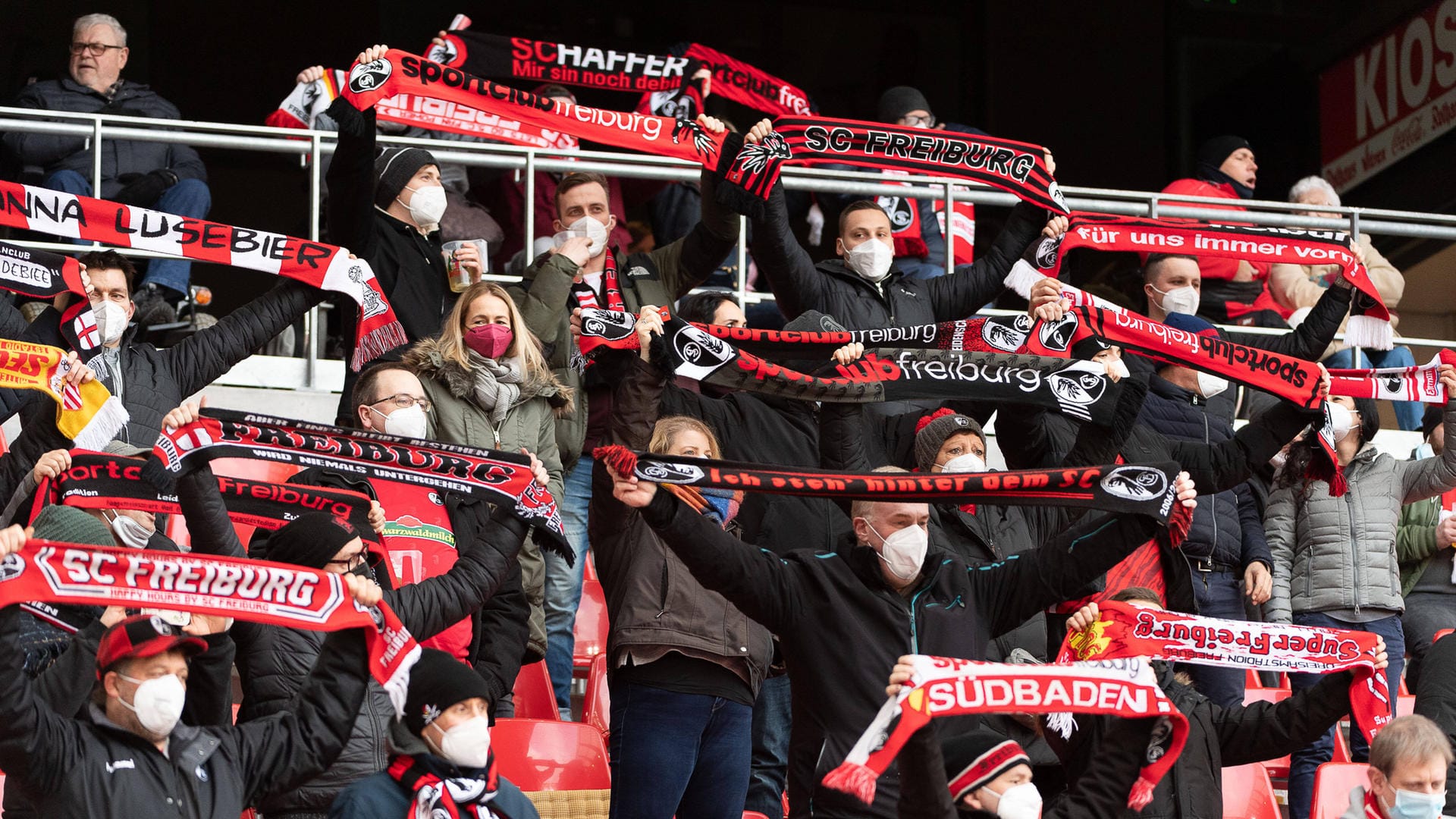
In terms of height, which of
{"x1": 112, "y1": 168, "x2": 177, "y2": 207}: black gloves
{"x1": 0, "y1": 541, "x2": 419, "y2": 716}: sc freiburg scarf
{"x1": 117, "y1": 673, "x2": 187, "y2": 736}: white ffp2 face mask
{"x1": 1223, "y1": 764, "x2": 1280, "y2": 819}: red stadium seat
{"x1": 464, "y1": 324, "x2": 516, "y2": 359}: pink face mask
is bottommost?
{"x1": 1223, "y1": 764, "x2": 1280, "y2": 819}: red stadium seat

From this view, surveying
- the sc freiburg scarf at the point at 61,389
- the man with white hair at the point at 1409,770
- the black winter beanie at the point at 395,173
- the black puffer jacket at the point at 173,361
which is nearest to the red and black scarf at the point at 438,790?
the sc freiburg scarf at the point at 61,389

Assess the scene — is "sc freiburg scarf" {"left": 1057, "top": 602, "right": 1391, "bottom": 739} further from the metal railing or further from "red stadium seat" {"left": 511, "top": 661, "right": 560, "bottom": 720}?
the metal railing

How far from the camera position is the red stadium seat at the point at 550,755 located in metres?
6.66

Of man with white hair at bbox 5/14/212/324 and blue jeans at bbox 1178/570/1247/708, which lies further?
man with white hair at bbox 5/14/212/324

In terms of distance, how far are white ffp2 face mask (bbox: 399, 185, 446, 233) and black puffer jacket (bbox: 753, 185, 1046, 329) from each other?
126cm

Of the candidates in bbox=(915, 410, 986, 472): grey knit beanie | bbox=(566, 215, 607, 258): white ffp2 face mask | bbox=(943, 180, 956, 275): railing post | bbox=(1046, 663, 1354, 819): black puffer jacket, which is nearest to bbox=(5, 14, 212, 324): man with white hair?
bbox=(566, 215, 607, 258): white ffp2 face mask

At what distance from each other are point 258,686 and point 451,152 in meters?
4.35

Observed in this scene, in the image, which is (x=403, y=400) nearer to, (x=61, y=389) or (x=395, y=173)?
(x=61, y=389)

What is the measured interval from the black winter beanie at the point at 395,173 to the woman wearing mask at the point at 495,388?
794 mm

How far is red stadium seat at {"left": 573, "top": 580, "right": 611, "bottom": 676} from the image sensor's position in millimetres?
8211

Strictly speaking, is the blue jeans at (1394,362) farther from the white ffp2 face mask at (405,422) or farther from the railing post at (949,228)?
the white ffp2 face mask at (405,422)

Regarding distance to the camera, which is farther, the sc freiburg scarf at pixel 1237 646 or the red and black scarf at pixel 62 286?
the red and black scarf at pixel 62 286

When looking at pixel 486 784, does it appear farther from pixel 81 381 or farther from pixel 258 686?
pixel 81 381

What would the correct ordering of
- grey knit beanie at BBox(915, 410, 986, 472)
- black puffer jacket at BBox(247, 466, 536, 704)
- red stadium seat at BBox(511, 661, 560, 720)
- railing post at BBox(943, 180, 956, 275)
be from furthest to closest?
railing post at BBox(943, 180, 956, 275) → red stadium seat at BBox(511, 661, 560, 720) → grey knit beanie at BBox(915, 410, 986, 472) → black puffer jacket at BBox(247, 466, 536, 704)
